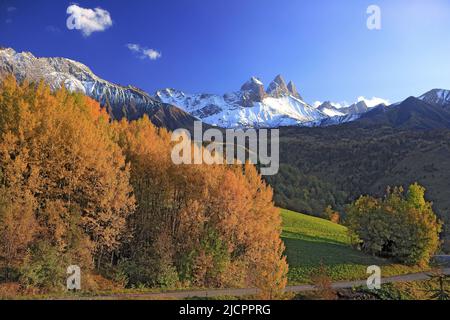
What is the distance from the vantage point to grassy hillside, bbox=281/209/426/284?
54031 mm

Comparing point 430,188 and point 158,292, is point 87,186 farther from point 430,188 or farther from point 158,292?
point 430,188

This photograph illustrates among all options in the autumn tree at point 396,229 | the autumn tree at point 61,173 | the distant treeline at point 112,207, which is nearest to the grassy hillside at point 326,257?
the autumn tree at point 396,229

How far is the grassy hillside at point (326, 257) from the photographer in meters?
54.0

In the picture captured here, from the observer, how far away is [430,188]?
567 feet

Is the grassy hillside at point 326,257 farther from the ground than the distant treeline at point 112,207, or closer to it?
closer to it

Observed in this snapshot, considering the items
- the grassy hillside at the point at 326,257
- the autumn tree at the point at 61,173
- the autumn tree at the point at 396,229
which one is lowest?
the grassy hillside at the point at 326,257

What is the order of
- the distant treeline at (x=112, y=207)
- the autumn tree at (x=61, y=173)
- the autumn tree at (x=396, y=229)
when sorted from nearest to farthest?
→ the distant treeline at (x=112, y=207), the autumn tree at (x=61, y=173), the autumn tree at (x=396, y=229)

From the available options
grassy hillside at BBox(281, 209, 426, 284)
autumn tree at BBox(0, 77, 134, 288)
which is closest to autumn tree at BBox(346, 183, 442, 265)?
grassy hillside at BBox(281, 209, 426, 284)

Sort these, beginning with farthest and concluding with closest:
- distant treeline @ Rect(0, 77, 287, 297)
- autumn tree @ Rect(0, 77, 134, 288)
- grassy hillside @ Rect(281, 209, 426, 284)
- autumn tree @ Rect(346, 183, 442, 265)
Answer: autumn tree @ Rect(346, 183, 442, 265) → grassy hillside @ Rect(281, 209, 426, 284) → autumn tree @ Rect(0, 77, 134, 288) → distant treeline @ Rect(0, 77, 287, 297)

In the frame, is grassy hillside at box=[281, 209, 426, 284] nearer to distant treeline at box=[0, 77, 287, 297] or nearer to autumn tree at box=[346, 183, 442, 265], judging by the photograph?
autumn tree at box=[346, 183, 442, 265]

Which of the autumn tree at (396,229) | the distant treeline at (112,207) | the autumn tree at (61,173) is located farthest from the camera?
the autumn tree at (396,229)

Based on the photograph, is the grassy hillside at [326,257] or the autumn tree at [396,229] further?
the autumn tree at [396,229]

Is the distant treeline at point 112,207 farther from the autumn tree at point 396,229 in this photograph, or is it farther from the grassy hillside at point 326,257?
the autumn tree at point 396,229
